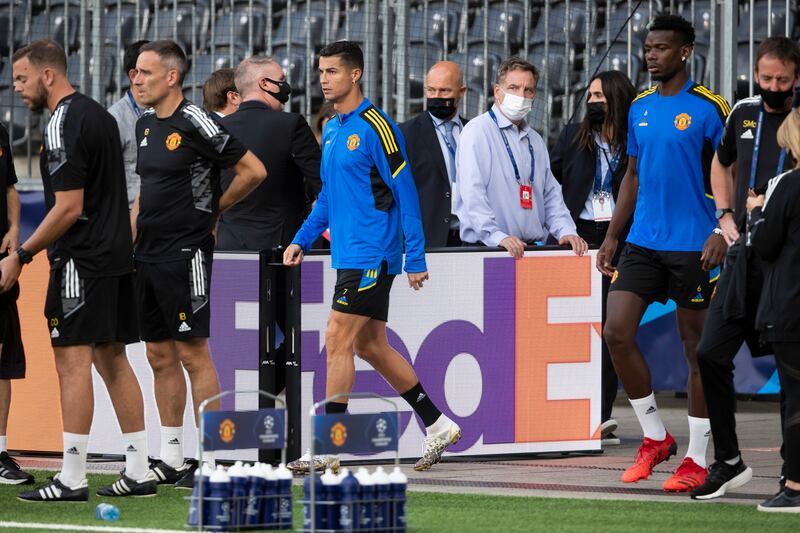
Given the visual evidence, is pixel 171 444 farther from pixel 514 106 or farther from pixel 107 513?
pixel 514 106

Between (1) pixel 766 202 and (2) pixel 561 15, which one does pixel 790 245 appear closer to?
(1) pixel 766 202

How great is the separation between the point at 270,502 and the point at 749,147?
2.74 meters

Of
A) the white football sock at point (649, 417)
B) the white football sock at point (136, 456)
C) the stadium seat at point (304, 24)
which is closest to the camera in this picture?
the white football sock at point (136, 456)

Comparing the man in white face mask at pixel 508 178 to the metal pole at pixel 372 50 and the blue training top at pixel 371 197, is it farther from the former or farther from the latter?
the metal pole at pixel 372 50

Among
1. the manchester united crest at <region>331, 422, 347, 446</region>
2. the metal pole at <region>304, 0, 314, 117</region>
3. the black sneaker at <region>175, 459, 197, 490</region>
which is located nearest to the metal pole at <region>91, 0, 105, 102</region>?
the metal pole at <region>304, 0, 314, 117</region>

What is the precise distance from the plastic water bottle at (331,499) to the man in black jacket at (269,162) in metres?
3.36

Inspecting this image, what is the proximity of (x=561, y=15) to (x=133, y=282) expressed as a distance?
534 centimetres

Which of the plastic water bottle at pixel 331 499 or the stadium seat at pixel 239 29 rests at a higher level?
the stadium seat at pixel 239 29

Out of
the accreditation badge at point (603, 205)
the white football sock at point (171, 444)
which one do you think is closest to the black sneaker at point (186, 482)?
the white football sock at point (171, 444)

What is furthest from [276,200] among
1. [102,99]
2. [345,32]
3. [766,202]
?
[102,99]

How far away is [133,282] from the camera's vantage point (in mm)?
7133

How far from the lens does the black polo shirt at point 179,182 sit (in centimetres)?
728

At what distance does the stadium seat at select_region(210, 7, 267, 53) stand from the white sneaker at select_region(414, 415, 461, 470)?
5157 mm

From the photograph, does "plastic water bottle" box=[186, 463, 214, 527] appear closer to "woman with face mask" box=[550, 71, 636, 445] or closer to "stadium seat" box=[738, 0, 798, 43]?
"woman with face mask" box=[550, 71, 636, 445]
